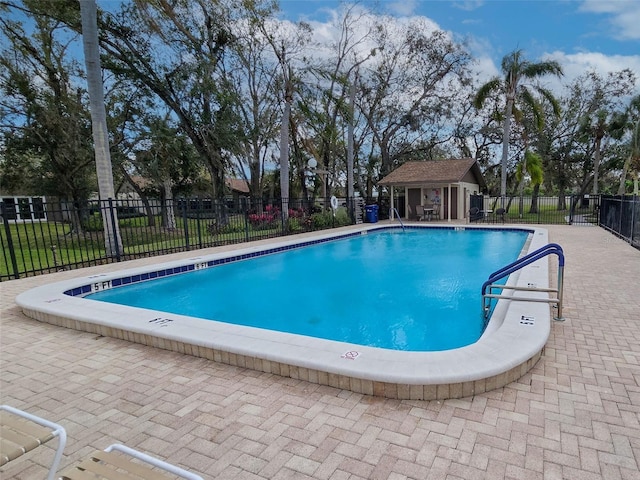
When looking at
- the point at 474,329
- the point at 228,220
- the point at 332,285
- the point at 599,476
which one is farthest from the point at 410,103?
the point at 599,476

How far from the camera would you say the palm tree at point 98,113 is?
8.38 m

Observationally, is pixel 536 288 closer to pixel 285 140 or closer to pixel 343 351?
pixel 343 351

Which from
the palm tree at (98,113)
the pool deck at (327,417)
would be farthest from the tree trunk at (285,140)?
the pool deck at (327,417)

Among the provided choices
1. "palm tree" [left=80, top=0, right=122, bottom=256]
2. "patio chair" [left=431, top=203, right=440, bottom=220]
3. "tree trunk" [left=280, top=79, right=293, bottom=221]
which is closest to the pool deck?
"palm tree" [left=80, top=0, right=122, bottom=256]

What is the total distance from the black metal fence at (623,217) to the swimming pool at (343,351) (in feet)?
22.0

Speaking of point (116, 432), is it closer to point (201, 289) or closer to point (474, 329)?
point (474, 329)

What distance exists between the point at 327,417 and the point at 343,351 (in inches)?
27.8

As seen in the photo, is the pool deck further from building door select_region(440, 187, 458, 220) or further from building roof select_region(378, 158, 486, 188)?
building door select_region(440, 187, 458, 220)

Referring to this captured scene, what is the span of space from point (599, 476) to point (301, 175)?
2430 centimetres

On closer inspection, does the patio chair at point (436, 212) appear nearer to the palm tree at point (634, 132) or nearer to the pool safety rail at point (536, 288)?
the palm tree at point (634, 132)

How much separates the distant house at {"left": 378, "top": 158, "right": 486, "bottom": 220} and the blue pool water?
8101 millimetres

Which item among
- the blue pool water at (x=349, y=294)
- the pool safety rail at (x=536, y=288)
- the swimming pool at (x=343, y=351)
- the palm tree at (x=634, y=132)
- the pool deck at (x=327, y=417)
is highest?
the palm tree at (x=634, y=132)

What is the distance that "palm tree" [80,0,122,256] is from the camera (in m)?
8.38

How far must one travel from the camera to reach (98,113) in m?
8.62
